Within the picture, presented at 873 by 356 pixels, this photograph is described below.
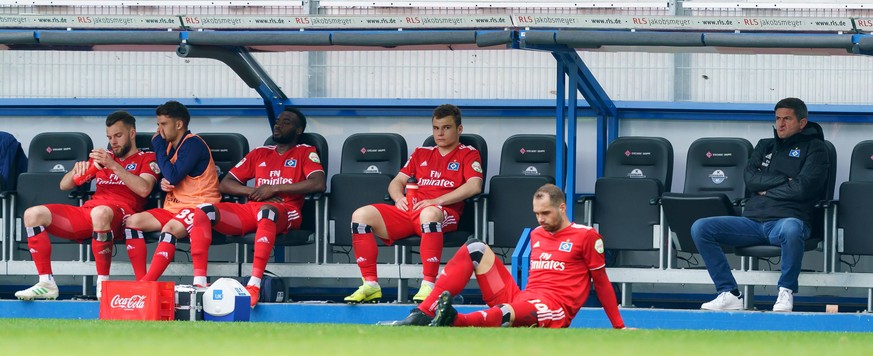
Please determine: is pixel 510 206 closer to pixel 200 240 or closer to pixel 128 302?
pixel 200 240

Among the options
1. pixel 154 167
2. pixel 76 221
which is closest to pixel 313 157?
pixel 154 167

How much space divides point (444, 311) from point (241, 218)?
298cm

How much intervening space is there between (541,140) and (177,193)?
8.86 ft

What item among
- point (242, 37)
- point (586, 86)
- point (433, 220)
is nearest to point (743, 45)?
point (586, 86)

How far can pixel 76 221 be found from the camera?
10617 mm

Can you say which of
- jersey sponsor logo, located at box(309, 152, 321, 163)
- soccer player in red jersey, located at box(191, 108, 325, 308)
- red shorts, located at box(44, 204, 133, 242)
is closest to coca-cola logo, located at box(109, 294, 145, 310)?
soccer player in red jersey, located at box(191, 108, 325, 308)

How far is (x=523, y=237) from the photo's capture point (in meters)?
10.2

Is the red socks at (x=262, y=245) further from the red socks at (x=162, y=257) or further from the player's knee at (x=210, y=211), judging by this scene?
the red socks at (x=162, y=257)

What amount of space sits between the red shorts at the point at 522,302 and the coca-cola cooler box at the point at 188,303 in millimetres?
2120

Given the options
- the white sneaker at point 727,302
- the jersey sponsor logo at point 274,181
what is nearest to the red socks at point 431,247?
the jersey sponsor logo at point 274,181

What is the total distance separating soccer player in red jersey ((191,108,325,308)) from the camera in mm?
10203

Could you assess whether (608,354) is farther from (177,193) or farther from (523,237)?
(177,193)

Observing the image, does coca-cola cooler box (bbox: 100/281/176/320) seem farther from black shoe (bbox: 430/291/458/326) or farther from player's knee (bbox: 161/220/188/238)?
black shoe (bbox: 430/291/458/326)

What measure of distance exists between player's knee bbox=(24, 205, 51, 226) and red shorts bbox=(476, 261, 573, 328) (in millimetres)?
3720
